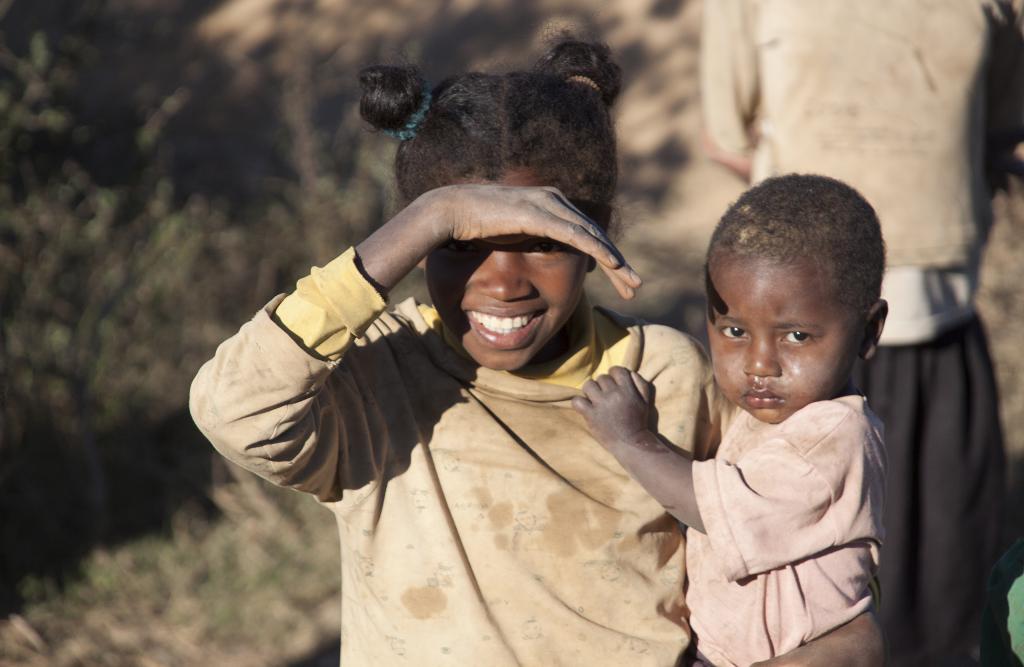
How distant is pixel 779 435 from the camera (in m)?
1.74

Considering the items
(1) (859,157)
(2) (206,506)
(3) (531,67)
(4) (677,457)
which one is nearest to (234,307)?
(2) (206,506)

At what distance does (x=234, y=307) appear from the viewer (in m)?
5.22

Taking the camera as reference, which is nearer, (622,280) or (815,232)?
(622,280)

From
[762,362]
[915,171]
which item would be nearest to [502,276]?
[762,362]

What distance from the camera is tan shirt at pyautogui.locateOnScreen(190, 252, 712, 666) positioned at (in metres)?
1.72

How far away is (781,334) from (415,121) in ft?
2.05

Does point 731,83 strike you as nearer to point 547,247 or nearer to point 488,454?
point 547,247

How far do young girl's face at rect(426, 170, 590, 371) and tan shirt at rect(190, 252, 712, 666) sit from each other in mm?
62

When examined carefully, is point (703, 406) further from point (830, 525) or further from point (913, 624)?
point (913, 624)

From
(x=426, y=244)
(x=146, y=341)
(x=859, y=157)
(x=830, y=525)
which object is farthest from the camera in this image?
(x=146, y=341)

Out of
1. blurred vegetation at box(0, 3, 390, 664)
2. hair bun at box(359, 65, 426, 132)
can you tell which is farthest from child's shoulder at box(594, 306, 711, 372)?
blurred vegetation at box(0, 3, 390, 664)

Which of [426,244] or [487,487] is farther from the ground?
[426,244]

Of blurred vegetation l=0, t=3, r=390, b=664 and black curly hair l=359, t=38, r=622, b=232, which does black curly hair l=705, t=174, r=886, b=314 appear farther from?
blurred vegetation l=0, t=3, r=390, b=664

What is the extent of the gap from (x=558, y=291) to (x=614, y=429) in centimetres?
21
